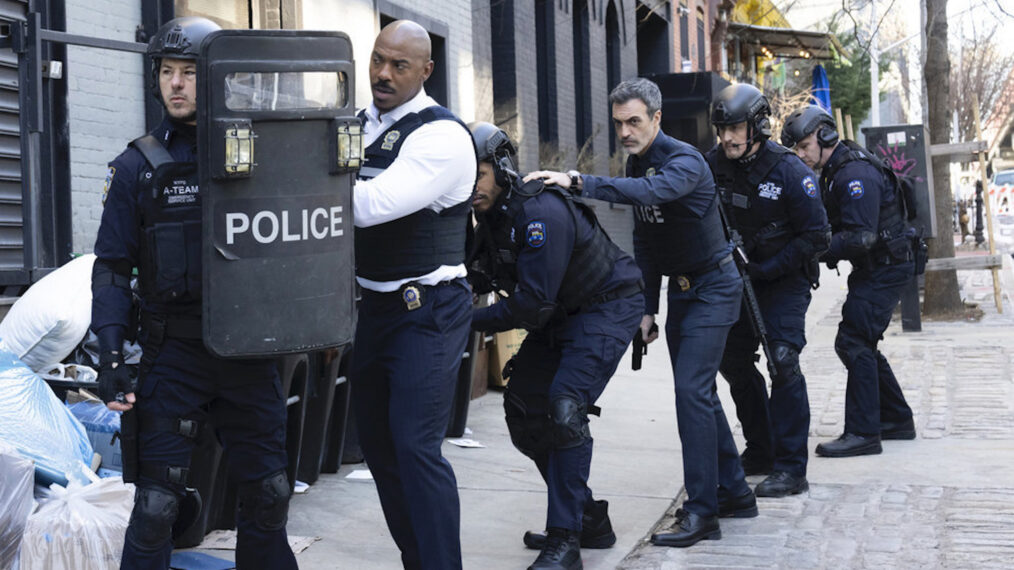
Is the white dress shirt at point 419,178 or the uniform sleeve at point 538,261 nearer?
the white dress shirt at point 419,178

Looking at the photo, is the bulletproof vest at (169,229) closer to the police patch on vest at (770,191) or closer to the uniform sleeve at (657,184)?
the uniform sleeve at (657,184)

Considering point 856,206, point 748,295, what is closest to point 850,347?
point 856,206

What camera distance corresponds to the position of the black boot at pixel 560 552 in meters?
5.02

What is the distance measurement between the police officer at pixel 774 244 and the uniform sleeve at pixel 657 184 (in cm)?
82

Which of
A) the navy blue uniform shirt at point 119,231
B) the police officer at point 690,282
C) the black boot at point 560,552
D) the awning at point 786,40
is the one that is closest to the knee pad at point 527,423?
the black boot at point 560,552

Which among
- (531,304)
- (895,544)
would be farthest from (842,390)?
(531,304)

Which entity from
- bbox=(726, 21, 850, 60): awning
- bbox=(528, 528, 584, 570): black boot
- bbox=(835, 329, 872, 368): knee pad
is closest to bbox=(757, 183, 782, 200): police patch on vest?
bbox=(835, 329, 872, 368): knee pad

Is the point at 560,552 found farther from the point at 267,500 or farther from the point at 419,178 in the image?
the point at 419,178

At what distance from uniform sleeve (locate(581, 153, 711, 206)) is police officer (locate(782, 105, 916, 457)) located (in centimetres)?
202

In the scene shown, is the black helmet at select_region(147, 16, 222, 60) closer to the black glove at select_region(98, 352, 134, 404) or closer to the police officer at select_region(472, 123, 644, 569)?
the black glove at select_region(98, 352, 134, 404)

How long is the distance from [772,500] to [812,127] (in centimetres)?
228

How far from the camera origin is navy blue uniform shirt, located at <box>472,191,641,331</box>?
4930mm

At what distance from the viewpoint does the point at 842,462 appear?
7.34 metres

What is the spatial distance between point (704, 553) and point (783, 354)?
1.46 metres
